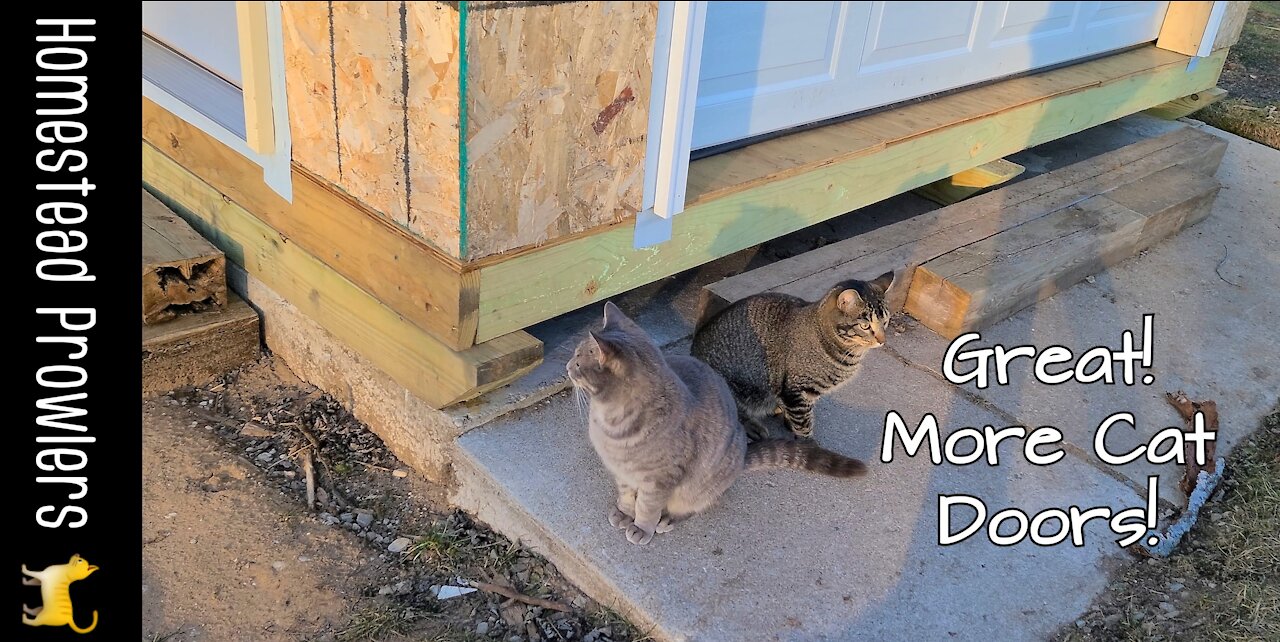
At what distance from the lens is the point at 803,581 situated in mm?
2641

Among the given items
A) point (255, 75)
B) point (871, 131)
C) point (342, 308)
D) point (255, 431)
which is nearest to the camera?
point (255, 75)

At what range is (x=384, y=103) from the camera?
8.91 feet

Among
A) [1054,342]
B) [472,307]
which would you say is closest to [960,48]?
[1054,342]

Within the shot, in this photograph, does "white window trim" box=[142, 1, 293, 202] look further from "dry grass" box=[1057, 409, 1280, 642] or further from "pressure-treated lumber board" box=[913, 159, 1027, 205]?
"pressure-treated lumber board" box=[913, 159, 1027, 205]

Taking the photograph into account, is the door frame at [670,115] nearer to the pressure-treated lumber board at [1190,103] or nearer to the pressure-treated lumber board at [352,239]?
the pressure-treated lumber board at [352,239]

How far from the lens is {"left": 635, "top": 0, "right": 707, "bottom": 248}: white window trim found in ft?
9.34

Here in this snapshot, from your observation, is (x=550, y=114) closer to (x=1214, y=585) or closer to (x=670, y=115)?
(x=670, y=115)

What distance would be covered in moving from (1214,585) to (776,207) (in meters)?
1.84

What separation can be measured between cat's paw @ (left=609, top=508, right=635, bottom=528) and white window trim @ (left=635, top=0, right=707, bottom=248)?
92 cm

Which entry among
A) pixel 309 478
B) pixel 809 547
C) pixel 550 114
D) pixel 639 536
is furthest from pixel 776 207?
pixel 309 478

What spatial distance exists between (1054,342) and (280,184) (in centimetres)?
289

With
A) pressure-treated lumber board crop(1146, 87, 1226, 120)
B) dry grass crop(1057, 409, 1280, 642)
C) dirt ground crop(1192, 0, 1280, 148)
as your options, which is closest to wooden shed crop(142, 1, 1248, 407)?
dry grass crop(1057, 409, 1280, 642)

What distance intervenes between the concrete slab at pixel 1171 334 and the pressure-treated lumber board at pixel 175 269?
8.12ft

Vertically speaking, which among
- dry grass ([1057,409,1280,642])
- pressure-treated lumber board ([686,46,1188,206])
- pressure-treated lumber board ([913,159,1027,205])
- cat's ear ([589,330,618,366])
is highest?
pressure-treated lumber board ([686,46,1188,206])
